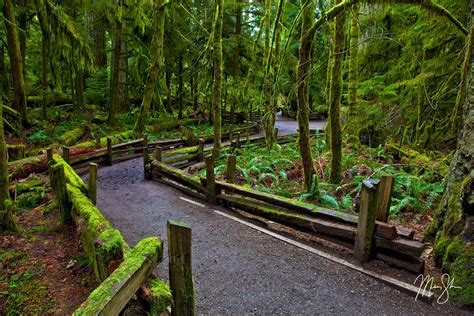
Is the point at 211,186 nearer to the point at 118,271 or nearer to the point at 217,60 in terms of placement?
the point at 118,271

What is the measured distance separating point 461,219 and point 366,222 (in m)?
1.25

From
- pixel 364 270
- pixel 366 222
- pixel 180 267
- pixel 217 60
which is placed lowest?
pixel 364 270

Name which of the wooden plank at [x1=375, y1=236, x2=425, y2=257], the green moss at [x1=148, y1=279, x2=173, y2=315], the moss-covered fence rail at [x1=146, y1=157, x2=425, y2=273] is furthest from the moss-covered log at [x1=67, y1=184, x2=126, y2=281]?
the wooden plank at [x1=375, y1=236, x2=425, y2=257]

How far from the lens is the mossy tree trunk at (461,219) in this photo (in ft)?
13.1

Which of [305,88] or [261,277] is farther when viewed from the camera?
[305,88]

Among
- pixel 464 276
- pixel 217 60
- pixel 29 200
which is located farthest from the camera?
pixel 217 60

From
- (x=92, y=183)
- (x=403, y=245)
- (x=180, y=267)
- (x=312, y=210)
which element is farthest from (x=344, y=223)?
(x=92, y=183)

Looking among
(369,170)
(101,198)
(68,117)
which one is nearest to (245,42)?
(68,117)

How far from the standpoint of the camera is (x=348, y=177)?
9.75 meters

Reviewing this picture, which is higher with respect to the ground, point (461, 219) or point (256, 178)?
point (461, 219)

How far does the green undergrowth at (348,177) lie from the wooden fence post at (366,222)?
2.01 meters

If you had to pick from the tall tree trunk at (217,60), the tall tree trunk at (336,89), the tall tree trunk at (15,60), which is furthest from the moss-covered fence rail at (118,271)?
the tall tree trunk at (15,60)

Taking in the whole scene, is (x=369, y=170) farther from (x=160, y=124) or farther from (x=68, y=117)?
(x=68, y=117)

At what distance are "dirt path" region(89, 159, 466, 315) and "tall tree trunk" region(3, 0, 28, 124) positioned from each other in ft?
31.4
